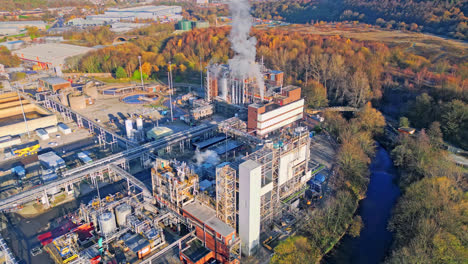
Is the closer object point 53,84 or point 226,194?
point 226,194

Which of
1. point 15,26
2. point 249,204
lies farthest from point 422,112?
point 15,26

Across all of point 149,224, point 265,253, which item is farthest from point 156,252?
point 265,253

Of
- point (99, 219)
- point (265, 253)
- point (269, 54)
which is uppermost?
point (269, 54)

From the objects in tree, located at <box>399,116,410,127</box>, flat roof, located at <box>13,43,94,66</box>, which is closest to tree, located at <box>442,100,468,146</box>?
tree, located at <box>399,116,410,127</box>

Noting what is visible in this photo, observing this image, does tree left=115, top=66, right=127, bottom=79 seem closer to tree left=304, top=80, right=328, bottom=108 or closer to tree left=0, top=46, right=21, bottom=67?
tree left=0, top=46, right=21, bottom=67

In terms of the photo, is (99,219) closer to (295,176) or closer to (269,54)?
(295,176)

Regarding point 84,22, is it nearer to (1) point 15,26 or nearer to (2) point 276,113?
(1) point 15,26
